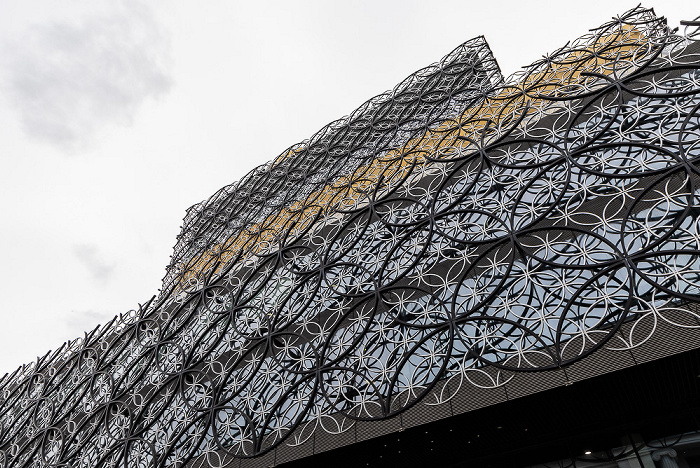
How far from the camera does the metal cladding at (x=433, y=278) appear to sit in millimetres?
9367

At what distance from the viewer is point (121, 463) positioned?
13445 mm

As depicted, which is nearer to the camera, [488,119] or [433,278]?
[433,278]

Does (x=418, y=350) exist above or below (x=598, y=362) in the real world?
above

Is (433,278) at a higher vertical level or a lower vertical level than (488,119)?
lower

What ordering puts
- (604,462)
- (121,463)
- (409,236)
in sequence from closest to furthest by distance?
(604,462)
(409,236)
(121,463)

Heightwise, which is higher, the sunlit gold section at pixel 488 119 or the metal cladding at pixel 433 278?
the sunlit gold section at pixel 488 119

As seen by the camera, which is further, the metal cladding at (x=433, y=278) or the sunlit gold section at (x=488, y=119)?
the sunlit gold section at (x=488, y=119)

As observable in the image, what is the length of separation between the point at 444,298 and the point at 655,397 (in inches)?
176

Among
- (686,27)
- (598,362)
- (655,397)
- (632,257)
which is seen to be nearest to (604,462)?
(655,397)

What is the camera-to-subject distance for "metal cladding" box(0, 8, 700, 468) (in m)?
9.37

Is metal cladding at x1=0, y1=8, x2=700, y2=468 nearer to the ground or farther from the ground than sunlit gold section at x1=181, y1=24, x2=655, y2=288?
nearer to the ground

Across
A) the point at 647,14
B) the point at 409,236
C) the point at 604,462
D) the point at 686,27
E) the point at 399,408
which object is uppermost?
the point at 647,14

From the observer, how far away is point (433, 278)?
12.0 m

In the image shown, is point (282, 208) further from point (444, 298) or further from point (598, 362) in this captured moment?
point (598, 362)
